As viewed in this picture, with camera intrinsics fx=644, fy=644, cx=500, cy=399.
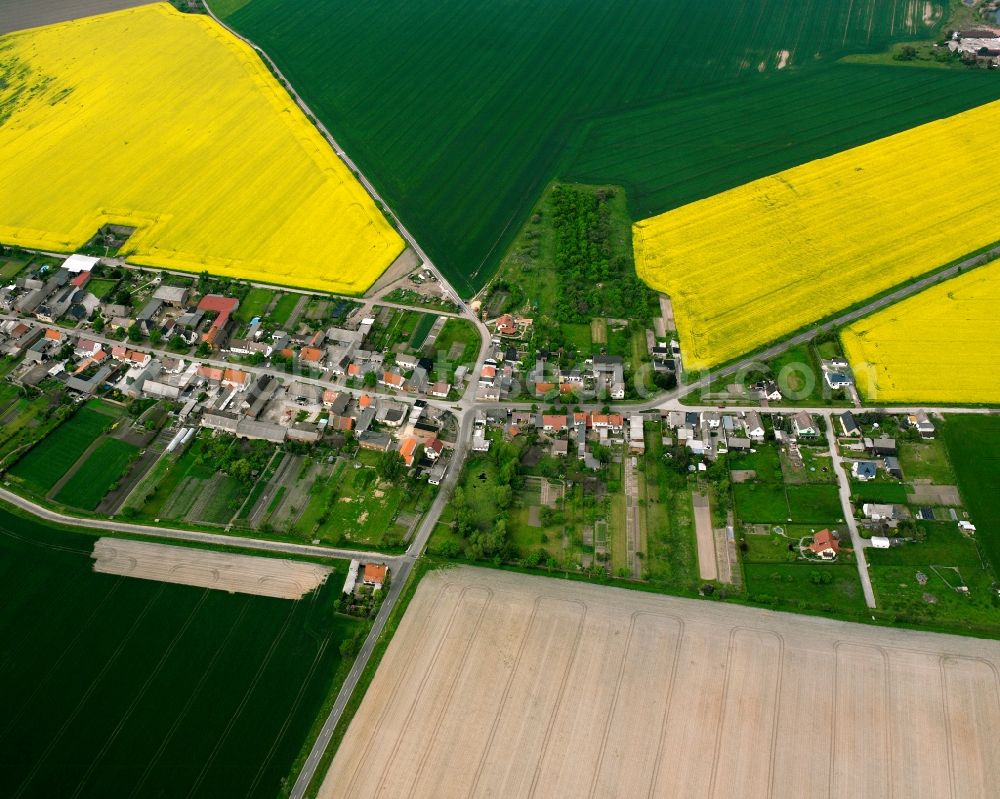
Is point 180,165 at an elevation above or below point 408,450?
above

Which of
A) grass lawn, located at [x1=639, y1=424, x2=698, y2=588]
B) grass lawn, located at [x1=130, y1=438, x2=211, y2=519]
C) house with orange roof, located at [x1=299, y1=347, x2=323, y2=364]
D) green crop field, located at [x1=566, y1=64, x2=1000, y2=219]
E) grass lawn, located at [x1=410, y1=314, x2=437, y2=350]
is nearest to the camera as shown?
grass lawn, located at [x1=639, y1=424, x2=698, y2=588]

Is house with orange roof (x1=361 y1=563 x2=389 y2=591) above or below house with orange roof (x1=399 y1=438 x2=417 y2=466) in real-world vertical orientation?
below

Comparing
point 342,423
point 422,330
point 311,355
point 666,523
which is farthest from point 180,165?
point 666,523

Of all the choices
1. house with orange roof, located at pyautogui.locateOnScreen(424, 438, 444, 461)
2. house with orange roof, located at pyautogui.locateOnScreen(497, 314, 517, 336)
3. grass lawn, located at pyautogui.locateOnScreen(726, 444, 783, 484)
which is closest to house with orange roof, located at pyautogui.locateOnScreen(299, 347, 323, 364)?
house with orange roof, located at pyautogui.locateOnScreen(424, 438, 444, 461)

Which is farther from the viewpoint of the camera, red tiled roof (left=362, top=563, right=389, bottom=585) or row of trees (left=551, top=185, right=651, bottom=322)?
row of trees (left=551, top=185, right=651, bottom=322)

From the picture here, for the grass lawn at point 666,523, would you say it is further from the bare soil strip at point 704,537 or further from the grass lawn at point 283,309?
the grass lawn at point 283,309

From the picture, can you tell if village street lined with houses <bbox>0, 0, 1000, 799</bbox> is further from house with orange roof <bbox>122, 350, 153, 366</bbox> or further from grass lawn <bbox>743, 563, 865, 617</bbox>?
grass lawn <bbox>743, 563, 865, 617</bbox>

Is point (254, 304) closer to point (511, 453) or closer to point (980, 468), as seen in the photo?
Result: point (511, 453)

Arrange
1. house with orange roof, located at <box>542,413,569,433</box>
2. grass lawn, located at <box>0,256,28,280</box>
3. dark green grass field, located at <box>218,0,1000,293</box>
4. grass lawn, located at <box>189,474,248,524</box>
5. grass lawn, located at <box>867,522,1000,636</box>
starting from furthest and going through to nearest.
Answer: dark green grass field, located at <box>218,0,1000,293</box> < grass lawn, located at <box>0,256,28,280</box> < house with orange roof, located at <box>542,413,569,433</box> < grass lawn, located at <box>189,474,248,524</box> < grass lawn, located at <box>867,522,1000,636</box>
